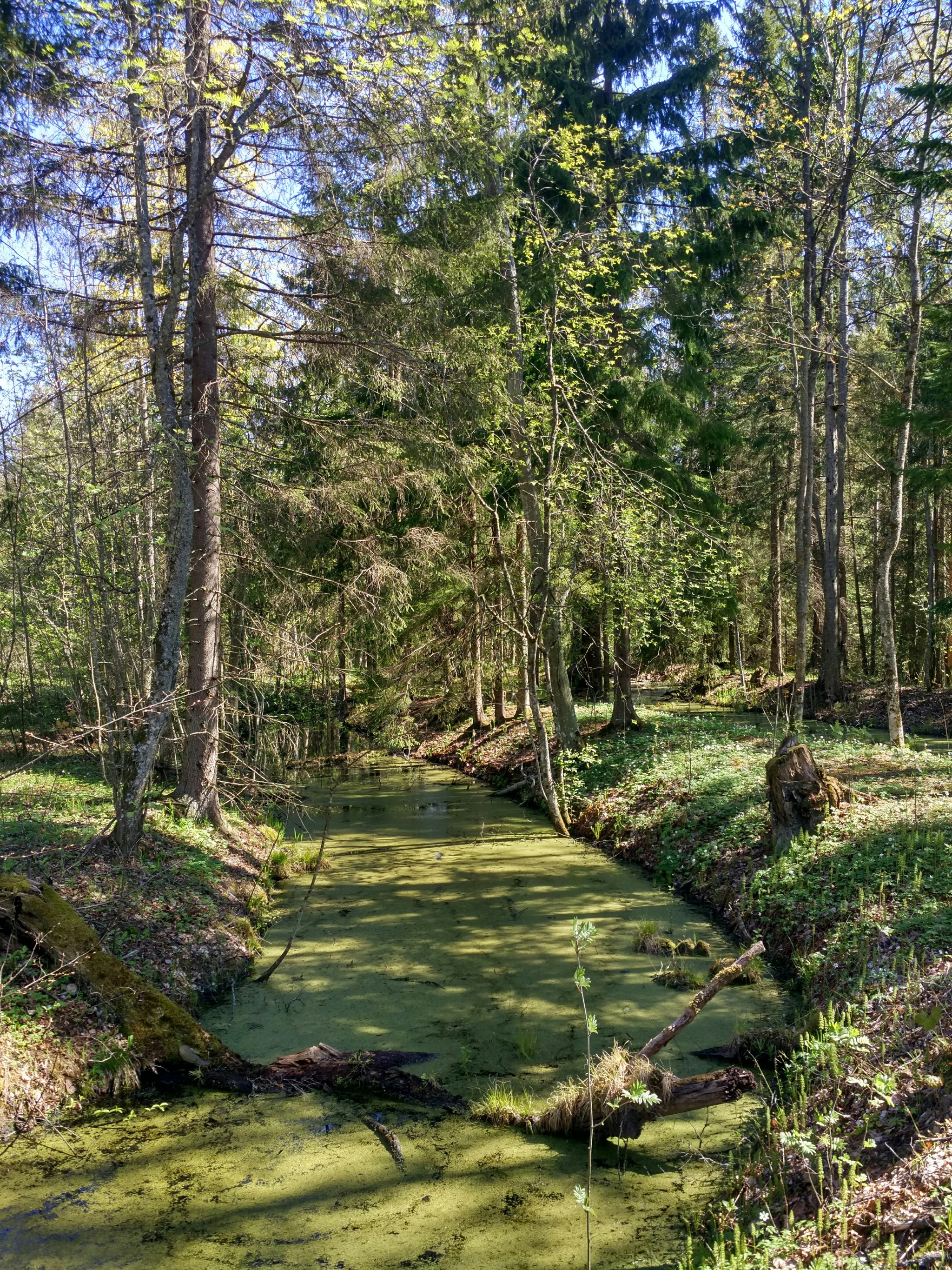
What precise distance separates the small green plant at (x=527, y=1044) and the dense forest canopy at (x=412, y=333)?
12.8 ft

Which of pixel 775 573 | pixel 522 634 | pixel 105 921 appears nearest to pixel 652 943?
pixel 105 921

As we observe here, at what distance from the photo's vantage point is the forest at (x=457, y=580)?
15.7 ft

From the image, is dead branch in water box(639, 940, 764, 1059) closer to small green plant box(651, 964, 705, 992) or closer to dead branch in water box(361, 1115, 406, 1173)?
dead branch in water box(361, 1115, 406, 1173)

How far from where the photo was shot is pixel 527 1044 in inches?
223

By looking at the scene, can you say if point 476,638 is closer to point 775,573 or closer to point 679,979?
point 679,979

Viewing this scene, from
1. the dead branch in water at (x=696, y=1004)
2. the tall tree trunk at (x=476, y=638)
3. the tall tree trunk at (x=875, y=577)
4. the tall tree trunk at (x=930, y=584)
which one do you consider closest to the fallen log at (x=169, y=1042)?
the dead branch in water at (x=696, y=1004)

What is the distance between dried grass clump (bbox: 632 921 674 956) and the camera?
23.8 feet

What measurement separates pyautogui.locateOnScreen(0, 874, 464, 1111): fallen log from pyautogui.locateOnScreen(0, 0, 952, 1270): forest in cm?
3

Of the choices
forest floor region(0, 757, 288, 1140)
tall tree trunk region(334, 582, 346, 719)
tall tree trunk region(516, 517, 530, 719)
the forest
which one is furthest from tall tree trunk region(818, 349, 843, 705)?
forest floor region(0, 757, 288, 1140)

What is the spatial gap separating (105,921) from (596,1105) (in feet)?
13.3

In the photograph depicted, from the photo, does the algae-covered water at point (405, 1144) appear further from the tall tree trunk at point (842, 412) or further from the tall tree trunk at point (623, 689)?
the tall tree trunk at point (842, 412)

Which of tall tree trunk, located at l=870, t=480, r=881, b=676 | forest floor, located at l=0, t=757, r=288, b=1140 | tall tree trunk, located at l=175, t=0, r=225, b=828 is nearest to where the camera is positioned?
forest floor, located at l=0, t=757, r=288, b=1140

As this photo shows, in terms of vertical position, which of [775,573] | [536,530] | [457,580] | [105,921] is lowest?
[105,921]

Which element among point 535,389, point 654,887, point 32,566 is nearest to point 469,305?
point 535,389
